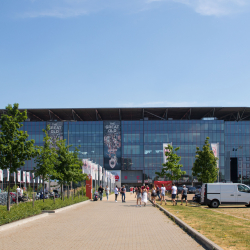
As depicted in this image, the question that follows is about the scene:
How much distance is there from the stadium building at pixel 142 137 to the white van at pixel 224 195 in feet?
205

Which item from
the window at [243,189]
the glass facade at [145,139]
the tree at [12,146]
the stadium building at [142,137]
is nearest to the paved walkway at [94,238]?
the tree at [12,146]

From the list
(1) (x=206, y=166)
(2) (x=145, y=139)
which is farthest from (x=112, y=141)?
(1) (x=206, y=166)

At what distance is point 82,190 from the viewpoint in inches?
1774

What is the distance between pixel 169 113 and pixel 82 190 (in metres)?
53.1

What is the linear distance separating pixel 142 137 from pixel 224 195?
6434cm

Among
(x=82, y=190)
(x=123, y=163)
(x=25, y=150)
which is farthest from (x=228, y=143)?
(x=25, y=150)

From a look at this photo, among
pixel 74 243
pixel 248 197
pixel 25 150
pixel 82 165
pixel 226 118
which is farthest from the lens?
pixel 226 118

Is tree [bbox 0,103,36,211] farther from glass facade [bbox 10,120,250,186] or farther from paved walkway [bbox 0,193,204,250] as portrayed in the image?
glass facade [bbox 10,120,250,186]

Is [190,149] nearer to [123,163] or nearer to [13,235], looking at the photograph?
[123,163]

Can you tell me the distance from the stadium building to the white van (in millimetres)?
62445

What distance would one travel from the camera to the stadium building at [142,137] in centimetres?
9144

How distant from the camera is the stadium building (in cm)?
9144

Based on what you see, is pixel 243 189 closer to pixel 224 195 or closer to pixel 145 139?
pixel 224 195

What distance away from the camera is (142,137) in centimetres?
9262
